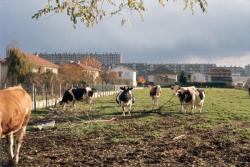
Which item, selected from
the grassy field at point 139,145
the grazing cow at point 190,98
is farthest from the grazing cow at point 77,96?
the grassy field at point 139,145

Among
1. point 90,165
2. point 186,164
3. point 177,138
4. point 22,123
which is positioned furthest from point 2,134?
point 177,138

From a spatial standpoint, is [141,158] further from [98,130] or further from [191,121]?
[191,121]

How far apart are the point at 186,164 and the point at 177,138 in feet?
13.1

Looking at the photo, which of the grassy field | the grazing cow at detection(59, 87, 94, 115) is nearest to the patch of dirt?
the grassy field

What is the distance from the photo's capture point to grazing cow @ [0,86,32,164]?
29.9 ft

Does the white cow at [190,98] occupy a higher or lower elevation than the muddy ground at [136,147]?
higher

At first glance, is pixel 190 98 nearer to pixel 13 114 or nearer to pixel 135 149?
pixel 135 149

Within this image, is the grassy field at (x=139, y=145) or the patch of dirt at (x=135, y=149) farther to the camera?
the grassy field at (x=139, y=145)

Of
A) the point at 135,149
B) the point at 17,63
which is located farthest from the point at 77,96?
the point at 17,63

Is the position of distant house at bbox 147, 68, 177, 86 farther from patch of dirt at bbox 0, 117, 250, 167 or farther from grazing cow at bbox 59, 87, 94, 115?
patch of dirt at bbox 0, 117, 250, 167

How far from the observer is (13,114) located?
31.0 feet

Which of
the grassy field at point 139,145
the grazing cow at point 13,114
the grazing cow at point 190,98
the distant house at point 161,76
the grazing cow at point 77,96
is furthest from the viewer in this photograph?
the distant house at point 161,76

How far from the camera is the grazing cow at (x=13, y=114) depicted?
9117 mm

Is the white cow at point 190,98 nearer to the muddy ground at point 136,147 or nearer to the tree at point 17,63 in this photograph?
the muddy ground at point 136,147
